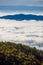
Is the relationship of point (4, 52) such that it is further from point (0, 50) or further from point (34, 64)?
point (34, 64)

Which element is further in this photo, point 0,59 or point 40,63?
point 40,63

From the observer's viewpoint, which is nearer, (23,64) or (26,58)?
(23,64)

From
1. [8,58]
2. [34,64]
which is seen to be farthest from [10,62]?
[34,64]

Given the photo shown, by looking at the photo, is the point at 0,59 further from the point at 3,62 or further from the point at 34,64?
the point at 34,64

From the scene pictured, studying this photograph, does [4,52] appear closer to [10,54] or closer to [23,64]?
[10,54]

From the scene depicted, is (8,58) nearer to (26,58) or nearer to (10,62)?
(10,62)

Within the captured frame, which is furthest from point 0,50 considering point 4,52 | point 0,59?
point 0,59

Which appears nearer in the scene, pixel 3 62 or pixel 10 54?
pixel 3 62
